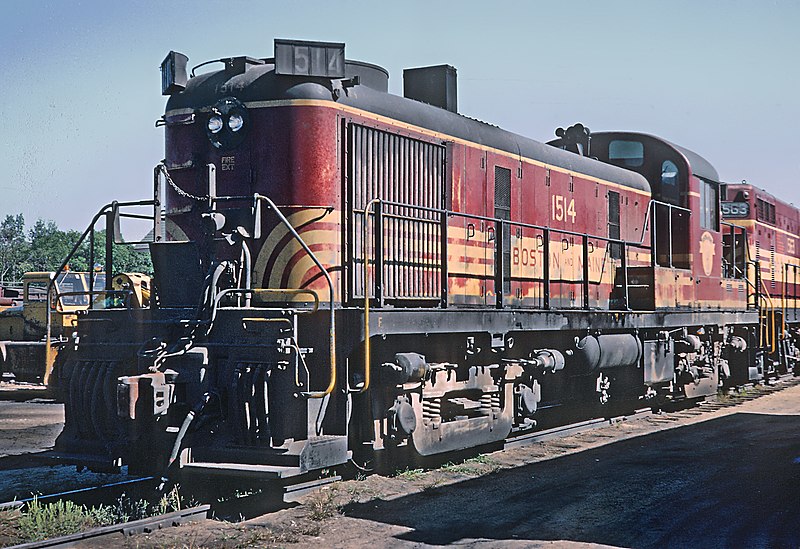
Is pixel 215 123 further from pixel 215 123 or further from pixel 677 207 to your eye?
pixel 677 207

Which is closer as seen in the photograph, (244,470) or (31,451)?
(244,470)

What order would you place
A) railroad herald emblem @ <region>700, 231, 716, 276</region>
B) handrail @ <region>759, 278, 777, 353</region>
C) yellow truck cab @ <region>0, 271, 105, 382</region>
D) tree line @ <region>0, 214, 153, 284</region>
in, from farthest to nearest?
tree line @ <region>0, 214, 153, 284</region> → handrail @ <region>759, 278, 777, 353</region> → yellow truck cab @ <region>0, 271, 105, 382</region> → railroad herald emblem @ <region>700, 231, 716, 276</region>

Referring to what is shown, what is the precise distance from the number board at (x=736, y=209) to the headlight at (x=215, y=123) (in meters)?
14.0

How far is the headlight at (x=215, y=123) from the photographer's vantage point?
844 cm

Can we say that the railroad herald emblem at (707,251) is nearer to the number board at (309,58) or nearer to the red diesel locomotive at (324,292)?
the red diesel locomotive at (324,292)

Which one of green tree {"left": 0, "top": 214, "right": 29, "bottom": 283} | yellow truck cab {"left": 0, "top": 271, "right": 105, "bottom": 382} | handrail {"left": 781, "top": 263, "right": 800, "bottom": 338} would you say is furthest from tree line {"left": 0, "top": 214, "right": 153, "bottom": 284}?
handrail {"left": 781, "top": 263, "right": 800, "bottom": 338}

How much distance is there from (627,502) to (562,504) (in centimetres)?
58

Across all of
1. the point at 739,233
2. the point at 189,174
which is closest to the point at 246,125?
the point at 189,174

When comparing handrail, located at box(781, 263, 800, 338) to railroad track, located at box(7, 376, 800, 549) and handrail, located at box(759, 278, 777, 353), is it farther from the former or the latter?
railroad track, located at box(7, 376, 800, 549)

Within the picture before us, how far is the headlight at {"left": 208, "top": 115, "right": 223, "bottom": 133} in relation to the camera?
8.44 metres

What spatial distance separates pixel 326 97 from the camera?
331 inches

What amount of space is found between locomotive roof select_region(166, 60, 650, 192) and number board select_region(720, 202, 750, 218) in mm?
9738

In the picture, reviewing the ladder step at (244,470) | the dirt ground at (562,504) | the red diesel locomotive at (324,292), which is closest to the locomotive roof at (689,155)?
the red diesel locomotive at (324,292)

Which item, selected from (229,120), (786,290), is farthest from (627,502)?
(786,290)
